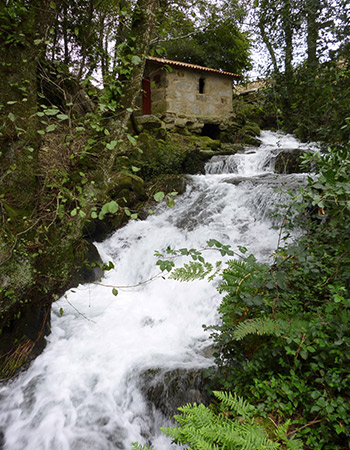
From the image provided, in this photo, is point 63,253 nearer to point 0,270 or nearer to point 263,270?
point 0,270

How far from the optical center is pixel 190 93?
1606cm

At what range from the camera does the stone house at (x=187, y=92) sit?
1533 centimetres

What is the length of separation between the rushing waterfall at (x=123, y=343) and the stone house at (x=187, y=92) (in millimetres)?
9808

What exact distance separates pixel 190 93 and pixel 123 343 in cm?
1516

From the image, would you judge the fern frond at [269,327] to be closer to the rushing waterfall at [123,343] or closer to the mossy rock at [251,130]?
the rushing waterfall at [123,343]

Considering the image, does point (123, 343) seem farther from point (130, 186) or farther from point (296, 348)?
point (130, 186)

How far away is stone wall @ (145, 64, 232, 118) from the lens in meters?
15.4

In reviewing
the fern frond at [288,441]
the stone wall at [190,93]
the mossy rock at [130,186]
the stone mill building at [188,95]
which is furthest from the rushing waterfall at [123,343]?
the stone wall at [190,93]

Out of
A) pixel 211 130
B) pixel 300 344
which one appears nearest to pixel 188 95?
pixel 211 130

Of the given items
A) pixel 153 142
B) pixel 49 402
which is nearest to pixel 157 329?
pixel 49 402

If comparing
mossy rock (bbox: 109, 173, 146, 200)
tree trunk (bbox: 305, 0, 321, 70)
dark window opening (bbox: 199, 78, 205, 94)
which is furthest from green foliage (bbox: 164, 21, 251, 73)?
tree trunk (bbox: 305, 0, 321, 70)

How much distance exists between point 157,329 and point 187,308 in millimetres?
636

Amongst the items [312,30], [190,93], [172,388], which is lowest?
[172,388]

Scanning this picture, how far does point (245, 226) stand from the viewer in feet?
21.5
